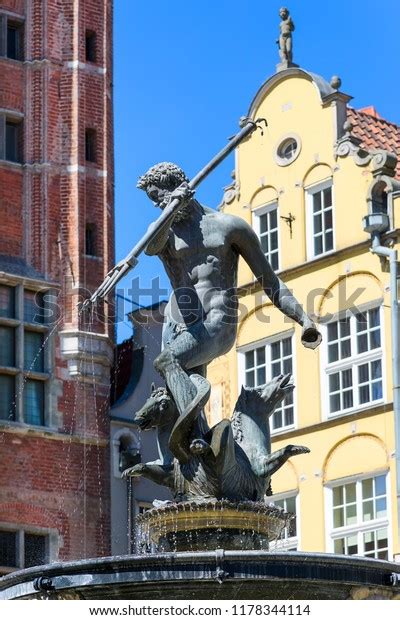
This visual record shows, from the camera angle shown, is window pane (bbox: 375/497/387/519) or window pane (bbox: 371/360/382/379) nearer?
window pane (bbox: 375/497/387/519)

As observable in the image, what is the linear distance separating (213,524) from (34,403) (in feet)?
64.9

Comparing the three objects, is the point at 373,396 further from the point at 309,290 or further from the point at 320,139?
the point at 320,139

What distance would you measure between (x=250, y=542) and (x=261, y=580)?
124cm

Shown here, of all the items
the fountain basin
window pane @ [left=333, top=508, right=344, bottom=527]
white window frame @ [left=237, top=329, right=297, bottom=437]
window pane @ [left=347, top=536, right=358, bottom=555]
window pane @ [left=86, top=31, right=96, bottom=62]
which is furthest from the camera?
window pane @ [left=86, top=31, right=96, bottom=62]

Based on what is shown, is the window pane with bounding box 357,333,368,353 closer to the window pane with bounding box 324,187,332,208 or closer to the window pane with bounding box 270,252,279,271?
the window pane with bounding box 270,252,279,271

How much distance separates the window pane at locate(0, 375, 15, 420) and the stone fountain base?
61.7ft

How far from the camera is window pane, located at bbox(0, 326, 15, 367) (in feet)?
103

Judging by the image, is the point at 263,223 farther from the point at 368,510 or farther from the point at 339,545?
the point at 339,545

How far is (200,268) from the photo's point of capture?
12.6 m

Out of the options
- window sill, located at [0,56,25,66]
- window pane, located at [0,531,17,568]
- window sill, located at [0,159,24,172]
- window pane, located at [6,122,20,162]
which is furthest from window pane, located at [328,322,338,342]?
window sill, located at [0,56,25,66]

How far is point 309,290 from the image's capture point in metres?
29.3

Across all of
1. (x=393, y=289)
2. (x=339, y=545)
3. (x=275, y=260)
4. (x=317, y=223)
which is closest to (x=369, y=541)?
(x=339, y=545)

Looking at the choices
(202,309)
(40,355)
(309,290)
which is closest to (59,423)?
(40,355)
